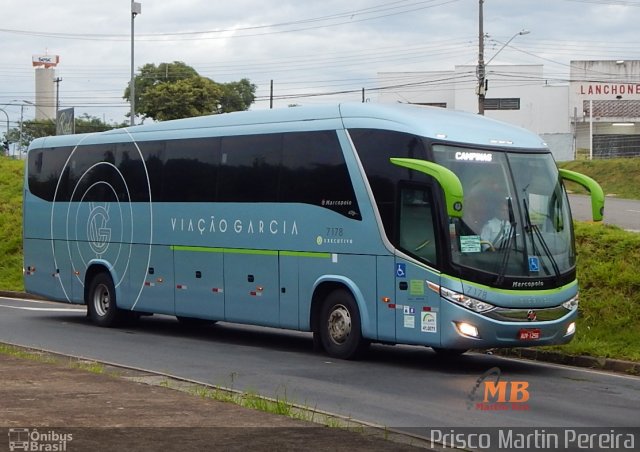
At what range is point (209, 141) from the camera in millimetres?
19469

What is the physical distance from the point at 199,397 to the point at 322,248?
19.1ft

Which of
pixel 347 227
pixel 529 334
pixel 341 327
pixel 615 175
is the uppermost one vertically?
pixel 615 175

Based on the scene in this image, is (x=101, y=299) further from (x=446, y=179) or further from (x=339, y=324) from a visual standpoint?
(x=446, y=179)

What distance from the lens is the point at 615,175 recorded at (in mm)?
53938

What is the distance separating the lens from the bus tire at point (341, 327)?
16328mm

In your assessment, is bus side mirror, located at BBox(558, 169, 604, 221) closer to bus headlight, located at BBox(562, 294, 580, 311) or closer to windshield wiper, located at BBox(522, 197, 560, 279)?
windshield wiper, located at BBox(522, 197, 560, 279)

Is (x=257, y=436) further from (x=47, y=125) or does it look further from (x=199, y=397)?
(x=47, y=125)

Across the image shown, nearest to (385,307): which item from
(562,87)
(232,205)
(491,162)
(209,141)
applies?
(491,162)

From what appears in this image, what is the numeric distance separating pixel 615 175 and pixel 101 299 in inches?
1461

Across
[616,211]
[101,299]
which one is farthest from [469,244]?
[616,211]

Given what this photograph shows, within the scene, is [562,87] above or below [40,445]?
above

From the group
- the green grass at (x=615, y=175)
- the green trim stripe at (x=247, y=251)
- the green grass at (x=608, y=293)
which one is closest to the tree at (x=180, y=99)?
the green grass at (x=615, y=175)

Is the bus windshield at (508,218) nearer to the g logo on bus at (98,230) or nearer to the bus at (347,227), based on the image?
the bus at (347,227)

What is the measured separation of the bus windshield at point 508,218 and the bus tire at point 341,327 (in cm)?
217
